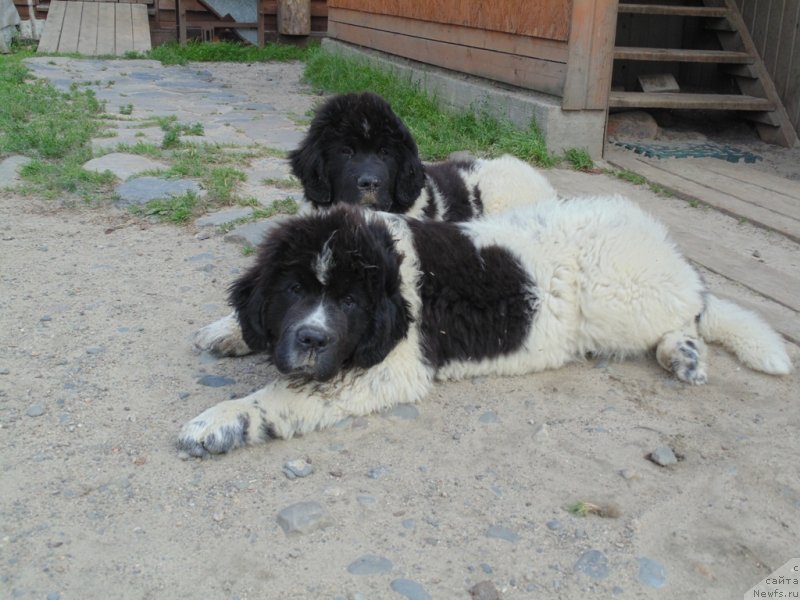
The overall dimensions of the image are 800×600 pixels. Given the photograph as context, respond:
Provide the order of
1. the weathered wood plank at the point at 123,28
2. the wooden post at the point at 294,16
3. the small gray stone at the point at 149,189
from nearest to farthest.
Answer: the small gray stone at the point at 149,189
the weathered wood plank at the point at 123,28
the wooden post at the point at 294,16

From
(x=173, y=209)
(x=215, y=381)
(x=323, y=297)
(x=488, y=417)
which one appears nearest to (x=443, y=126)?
(x=173, y=209)

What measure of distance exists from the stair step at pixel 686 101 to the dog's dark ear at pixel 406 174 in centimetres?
361

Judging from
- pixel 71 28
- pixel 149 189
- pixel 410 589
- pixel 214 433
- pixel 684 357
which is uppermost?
pixel 71 28

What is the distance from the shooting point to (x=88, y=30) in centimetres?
1628

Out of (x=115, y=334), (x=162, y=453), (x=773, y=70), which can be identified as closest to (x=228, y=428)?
(x=162, y=453)

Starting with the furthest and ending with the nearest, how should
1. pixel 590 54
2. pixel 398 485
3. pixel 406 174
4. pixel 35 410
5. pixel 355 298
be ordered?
pixel 590 54 < pixel 406 174 < pixel 35 410 < pixel 355 298 < pixel 398 485

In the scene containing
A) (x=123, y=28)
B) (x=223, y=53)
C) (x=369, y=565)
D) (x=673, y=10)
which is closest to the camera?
(x=369, y=565)

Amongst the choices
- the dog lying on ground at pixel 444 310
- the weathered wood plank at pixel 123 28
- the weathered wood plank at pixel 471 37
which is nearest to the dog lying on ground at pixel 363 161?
the dog lying on ground at pixel 444 310

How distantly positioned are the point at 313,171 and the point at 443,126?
4.05 meters

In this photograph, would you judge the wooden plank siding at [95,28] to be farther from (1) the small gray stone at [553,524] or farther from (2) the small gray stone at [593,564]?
(2) the small gray stone at [593,564]

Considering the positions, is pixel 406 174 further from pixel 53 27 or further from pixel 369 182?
pixel 53 27

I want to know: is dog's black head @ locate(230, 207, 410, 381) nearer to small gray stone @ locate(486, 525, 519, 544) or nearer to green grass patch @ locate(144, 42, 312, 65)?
small gray stone @ locate(486, 525, 519, 544)

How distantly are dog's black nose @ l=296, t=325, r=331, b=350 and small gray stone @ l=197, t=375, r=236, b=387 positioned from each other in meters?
0.75

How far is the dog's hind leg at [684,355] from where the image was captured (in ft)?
11.6
